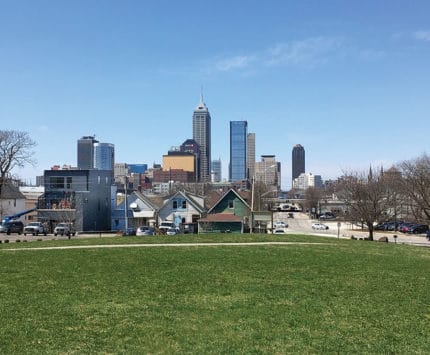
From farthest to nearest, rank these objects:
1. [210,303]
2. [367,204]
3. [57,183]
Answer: [57,183], [367,204], [210,303]

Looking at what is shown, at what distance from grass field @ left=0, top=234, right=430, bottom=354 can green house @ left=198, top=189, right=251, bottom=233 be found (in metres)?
35.7

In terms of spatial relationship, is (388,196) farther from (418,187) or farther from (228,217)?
(228,217)

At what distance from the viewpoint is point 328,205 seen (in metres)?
151

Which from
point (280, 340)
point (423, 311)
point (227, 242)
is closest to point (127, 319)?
point (280, 340)

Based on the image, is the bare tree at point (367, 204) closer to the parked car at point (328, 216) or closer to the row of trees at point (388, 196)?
the row of trees at point (388, 196)

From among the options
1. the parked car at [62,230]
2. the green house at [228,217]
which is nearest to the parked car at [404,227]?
the green house at [228,217]

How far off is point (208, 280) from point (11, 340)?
7.86 m

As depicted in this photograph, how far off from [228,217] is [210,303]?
152 ft

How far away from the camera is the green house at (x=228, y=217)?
59719mm

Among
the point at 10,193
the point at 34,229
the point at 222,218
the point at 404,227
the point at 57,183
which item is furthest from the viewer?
the point at 404,227

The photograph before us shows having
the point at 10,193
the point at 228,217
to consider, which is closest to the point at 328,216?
the point at 228,217

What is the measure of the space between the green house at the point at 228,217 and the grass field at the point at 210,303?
3570cm

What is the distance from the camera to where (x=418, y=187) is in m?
57.6

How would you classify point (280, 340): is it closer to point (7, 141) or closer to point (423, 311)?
point (423, 311)
